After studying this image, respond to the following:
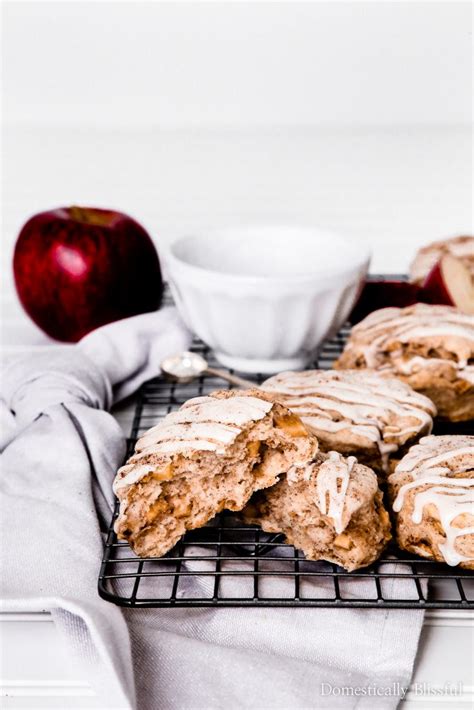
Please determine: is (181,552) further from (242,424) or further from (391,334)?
(391,334)

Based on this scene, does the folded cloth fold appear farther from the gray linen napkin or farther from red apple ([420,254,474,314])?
red apple ([420,254,474,314])

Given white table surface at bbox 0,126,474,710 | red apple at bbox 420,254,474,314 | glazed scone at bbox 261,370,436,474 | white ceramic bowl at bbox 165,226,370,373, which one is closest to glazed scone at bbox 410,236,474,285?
red apple at bbox 420,254,474,314

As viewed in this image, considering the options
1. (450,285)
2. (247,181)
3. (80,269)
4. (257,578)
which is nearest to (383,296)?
(450,285)

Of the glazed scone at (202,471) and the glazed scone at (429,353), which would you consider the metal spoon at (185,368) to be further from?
the glazed scone at (202,471)

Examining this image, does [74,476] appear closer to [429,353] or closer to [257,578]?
[257,578]

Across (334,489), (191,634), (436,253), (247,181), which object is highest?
(334,489)

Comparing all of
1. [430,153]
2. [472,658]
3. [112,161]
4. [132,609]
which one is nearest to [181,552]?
[132,609]
